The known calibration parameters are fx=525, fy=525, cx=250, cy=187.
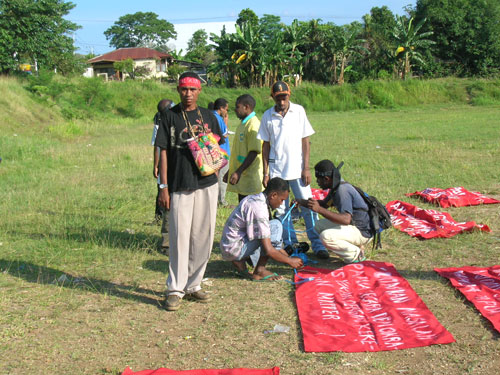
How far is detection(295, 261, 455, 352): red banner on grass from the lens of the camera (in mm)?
3869

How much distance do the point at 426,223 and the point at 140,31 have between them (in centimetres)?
8660

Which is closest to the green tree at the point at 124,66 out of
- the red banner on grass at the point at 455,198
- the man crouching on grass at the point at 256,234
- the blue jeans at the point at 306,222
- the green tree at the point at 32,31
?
the green tree at the point at 32,31

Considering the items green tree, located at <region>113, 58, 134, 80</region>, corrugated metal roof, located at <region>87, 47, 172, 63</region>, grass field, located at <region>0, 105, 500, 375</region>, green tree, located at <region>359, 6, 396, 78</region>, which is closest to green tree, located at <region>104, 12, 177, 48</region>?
corrugated metal roof, located at <region>87, 47, 172, 63</region>

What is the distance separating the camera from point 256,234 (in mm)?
4934

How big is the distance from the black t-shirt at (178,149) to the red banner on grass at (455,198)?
500cm

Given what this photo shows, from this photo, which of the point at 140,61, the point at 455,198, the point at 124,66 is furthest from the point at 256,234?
the point at 140,61

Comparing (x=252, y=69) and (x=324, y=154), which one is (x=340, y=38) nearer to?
(x=252, y=69)

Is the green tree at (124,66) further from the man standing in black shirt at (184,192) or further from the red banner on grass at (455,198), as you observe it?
the man standing in black shirt at (184,192)

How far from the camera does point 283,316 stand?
4422mm

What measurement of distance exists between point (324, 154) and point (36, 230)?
890cm

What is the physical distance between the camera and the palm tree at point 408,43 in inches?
1457

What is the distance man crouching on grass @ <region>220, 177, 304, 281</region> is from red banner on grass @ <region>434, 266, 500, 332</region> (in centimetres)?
148

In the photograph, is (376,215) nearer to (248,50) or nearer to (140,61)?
(248,50)

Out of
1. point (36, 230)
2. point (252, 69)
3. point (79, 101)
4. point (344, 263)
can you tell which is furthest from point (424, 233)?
point (252, 69)
